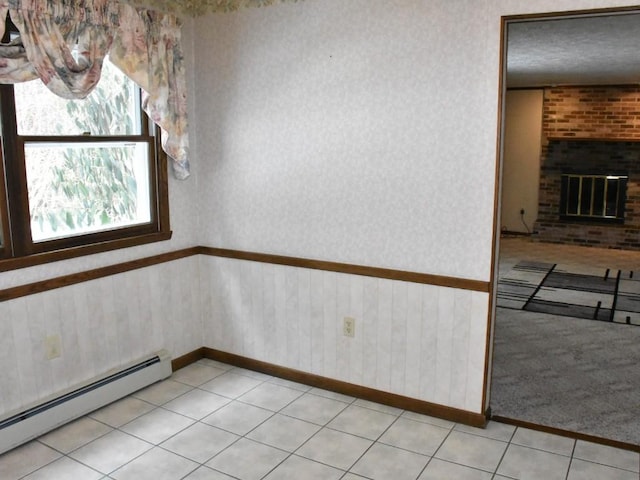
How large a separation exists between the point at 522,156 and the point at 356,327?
5973 millimetres

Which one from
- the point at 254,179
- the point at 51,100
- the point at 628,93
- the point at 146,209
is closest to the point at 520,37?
the point at 254,179

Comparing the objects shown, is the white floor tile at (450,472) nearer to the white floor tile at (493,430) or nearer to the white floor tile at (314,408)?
the white floor tile at (493,430)

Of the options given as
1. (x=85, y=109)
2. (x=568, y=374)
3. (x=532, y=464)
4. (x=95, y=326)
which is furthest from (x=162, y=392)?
(x=568, y=374)

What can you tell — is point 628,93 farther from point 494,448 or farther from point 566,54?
point 494,448

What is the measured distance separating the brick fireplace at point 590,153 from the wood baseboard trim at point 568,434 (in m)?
5.52

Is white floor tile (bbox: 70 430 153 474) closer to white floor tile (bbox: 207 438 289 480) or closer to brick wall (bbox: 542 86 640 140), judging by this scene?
white floor tile (bbox: 207 438 289 480)

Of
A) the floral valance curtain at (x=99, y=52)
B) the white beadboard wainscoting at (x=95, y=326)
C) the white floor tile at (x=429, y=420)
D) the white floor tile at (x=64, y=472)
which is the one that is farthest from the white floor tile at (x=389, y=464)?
the floral valance curtain at (x=99, y=52)

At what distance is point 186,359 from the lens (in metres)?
3.78

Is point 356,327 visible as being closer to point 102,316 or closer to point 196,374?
point 196,374

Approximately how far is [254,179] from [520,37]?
2196mm

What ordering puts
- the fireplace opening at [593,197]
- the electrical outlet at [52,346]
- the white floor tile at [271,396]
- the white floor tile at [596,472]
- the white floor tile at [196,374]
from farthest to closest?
the fireplace opening at [593,197], the white floor tile at [196,374], the white floor tile at [271,396], the electrical outlet at [52,346], the white floor tile at [596,472]

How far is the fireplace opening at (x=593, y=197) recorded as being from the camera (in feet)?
25.3

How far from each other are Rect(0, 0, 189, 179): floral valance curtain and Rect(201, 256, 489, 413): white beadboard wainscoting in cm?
88

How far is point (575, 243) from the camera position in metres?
7.95
